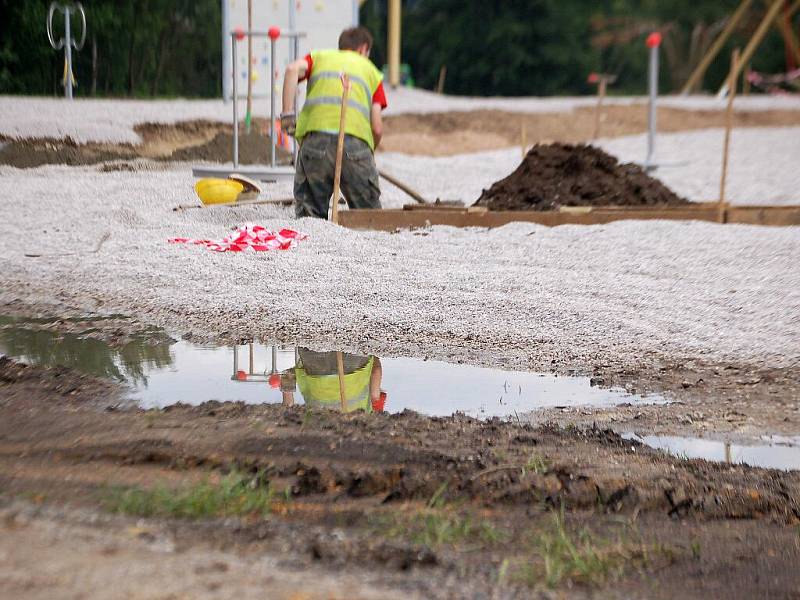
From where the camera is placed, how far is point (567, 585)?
2520 millimetres

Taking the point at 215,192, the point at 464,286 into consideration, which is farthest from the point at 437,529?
the point at 215,192

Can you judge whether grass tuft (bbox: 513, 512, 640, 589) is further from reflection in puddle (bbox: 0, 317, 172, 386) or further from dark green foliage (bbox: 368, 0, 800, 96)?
dark green foliage (bbox: 368, 0, 800, 96)

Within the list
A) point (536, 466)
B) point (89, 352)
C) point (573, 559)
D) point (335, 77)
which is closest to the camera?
→ point (573, 559)

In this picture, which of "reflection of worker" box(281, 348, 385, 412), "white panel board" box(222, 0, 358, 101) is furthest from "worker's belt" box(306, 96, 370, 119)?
"white panel board" box(222, 0, 358, 101)

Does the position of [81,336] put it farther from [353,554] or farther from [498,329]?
[353,554]

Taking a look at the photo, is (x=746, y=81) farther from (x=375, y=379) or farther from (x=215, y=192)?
(x=375, y=379)

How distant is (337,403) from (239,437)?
2.52 feet

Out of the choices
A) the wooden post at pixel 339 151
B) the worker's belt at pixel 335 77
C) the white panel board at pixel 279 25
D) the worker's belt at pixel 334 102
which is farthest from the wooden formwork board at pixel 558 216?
the white panel board at pixel 279 25

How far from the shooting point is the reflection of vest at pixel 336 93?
8.96 metres

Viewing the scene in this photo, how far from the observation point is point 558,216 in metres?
8.58

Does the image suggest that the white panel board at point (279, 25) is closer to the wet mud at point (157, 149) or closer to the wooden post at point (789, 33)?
the wet mud at point (157, 149)

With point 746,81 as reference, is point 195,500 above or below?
below

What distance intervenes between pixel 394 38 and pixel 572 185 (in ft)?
40.9

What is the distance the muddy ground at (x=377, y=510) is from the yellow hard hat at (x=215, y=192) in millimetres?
5686
